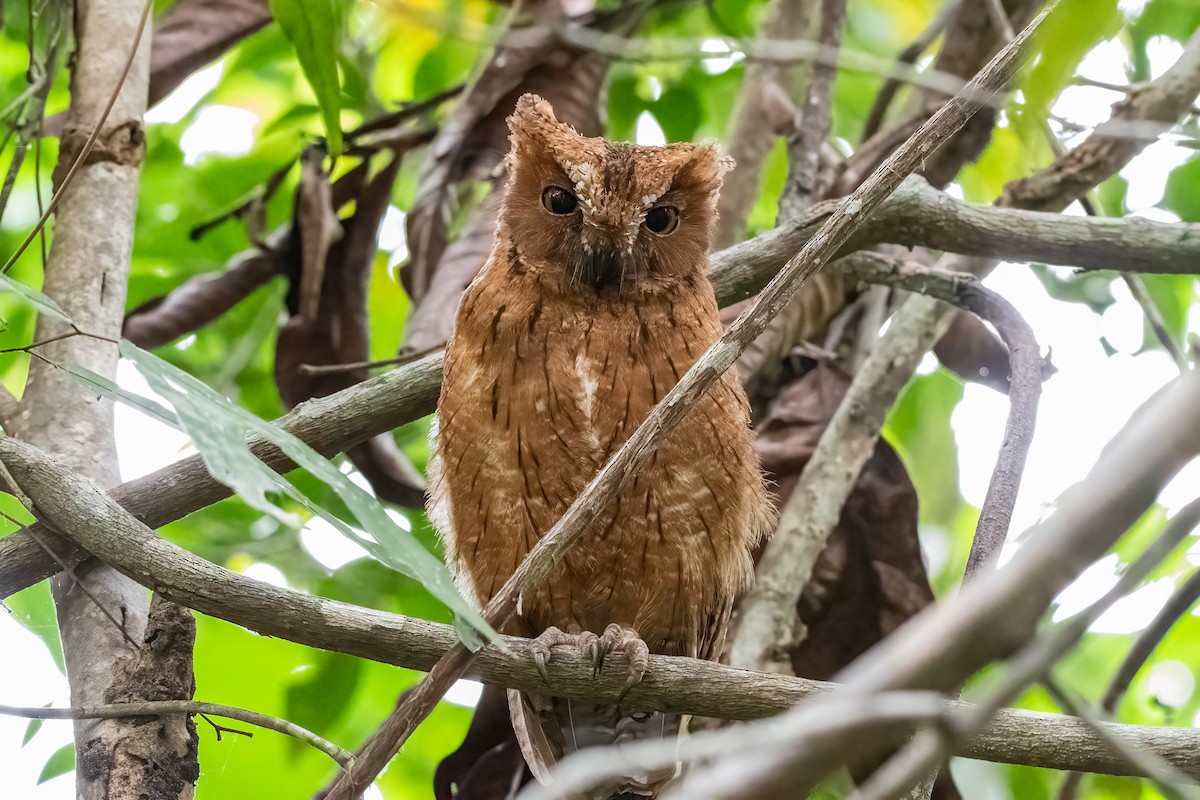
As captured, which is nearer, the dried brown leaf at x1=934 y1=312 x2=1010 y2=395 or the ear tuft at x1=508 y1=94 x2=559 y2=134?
the ear tuft at x1=508 y1=94 x2=559 y2=134

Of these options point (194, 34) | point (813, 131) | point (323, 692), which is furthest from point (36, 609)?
point (813, 131)

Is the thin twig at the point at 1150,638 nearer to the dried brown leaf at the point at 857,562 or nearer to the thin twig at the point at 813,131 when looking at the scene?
the dried brown leaf at the point at 857,562

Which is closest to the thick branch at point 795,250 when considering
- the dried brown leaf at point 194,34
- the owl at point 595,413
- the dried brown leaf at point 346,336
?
the owl at point 595,413

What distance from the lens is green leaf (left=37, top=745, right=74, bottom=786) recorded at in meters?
2.46

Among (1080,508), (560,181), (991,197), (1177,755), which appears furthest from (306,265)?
(1080,508)

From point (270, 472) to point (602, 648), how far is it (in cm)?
92

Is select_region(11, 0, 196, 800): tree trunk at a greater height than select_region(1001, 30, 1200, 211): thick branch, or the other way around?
select_region(1001, 30, 1200, 211): thick branch

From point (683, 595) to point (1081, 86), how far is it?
1661mm

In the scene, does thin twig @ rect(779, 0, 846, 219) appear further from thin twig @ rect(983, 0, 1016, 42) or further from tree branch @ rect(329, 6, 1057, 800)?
tree branch @ rect(329, 6, 1057, 800)

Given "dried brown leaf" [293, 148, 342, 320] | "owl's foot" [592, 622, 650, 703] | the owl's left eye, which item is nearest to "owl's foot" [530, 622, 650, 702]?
"owl's foot" [592, 622, 650, 703]

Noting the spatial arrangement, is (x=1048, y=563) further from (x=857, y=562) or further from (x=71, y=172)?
(x=857, y=562)

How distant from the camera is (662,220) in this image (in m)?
2.47

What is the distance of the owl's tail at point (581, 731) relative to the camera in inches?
96.7

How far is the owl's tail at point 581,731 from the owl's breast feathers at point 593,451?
0.18 metres
